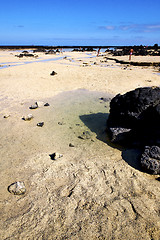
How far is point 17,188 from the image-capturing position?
3.53m

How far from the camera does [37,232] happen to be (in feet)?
9.04

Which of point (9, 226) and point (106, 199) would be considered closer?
point (9, 226)

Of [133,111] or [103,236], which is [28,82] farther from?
[103,236]

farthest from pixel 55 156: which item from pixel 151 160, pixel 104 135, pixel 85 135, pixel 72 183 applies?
pixel 151 160

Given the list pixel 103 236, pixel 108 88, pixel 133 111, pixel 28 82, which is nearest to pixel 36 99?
pixel 28 82

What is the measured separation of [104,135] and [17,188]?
3.59m

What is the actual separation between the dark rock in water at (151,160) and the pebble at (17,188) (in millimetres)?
3129

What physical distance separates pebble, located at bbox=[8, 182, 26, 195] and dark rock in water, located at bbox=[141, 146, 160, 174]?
10.3 ft

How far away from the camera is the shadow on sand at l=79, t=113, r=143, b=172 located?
15.5ft

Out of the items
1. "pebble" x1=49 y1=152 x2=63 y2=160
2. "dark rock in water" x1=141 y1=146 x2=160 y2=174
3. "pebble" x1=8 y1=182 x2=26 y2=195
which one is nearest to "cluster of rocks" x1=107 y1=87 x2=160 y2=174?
"dark rock in water" x1=141 y1=146 x2=160 y2=174

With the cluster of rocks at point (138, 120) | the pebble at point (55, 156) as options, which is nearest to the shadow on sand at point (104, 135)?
the cluster of rocks at point (138, 120)

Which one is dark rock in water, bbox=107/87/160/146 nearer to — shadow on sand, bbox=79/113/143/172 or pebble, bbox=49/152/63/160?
shadow on sand, bbox=79/113/143/172

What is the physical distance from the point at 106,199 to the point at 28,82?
39.2 ft

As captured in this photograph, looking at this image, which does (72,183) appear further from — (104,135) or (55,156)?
(104,135)
